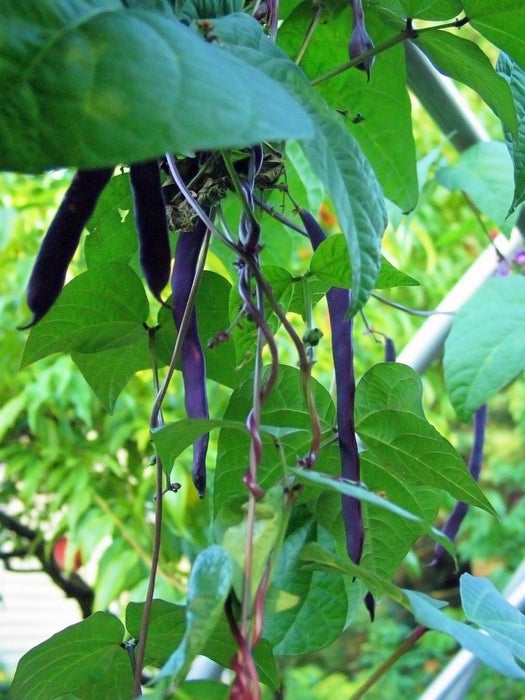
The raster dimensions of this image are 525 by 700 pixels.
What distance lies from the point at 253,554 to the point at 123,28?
147mm

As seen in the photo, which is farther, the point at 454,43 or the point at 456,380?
the point at 456,380

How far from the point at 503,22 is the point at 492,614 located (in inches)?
10.1

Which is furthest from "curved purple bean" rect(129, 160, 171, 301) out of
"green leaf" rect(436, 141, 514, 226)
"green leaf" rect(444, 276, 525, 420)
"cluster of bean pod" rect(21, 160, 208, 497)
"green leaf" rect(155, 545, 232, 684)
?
"green leaf" rect(436, 141, 514, 226)

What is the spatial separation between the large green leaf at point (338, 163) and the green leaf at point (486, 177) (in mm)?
521

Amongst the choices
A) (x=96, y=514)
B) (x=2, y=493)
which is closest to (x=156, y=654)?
(x=96, y=514)

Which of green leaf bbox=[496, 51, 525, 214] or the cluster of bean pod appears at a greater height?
green leaf bbox=[496, 51, 525, 214]

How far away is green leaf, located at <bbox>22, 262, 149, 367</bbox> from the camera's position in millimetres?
416

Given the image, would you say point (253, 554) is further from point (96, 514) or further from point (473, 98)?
point (473, 98)

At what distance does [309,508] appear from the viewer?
36cm

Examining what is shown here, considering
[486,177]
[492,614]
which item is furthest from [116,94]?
[486,177]

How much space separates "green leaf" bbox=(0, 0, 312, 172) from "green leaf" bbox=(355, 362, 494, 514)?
0.20m

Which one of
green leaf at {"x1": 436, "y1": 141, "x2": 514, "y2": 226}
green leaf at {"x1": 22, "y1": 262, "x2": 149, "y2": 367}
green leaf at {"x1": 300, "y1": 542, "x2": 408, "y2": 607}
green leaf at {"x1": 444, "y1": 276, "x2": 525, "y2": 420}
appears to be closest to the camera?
green leaf at {"x1": 300, "y1": 542, "x2": 408, "y2": 607}

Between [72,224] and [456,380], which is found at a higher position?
[72,224]

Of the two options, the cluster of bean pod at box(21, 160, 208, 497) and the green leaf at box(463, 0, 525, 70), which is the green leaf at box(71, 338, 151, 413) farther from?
the green leaf at box(463, 0, 525, 70)
